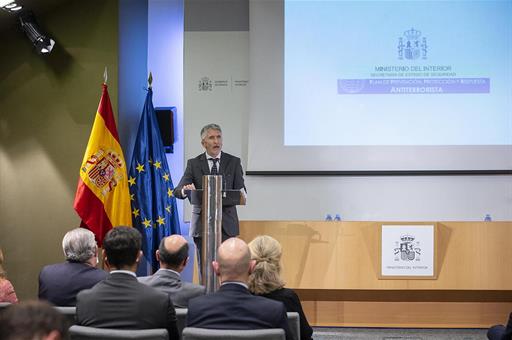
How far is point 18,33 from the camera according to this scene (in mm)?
6504

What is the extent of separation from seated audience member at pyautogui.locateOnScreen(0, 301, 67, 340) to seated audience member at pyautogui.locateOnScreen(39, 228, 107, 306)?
199 cm

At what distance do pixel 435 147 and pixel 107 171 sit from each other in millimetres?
2955

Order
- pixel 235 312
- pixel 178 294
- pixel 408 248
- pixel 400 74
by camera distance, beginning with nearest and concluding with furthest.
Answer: pixel 235 312 < pixel 178 294 < pixel 408 248 < pixel 400 74

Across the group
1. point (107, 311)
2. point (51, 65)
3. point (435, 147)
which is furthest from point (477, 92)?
point (107, 311)

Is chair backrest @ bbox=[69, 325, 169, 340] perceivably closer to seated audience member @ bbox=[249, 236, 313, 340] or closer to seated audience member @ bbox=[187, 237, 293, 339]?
seated audience member @ bbox=[187, 237, 293, 339]

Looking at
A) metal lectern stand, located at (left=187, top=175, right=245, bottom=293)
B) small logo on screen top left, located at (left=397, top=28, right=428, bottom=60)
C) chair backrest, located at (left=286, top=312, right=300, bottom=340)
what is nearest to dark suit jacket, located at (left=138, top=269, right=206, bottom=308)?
metal lectern stand, located at (left=187, top=175, right=245, bottom=293)

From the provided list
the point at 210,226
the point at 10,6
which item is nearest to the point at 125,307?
the point at 210,226

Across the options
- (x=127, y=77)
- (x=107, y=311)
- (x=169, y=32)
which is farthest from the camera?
(x=169, y=32)

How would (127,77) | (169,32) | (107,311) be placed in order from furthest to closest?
(169,32) < (127,77) < (107,311)

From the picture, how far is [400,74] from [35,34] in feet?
10.8

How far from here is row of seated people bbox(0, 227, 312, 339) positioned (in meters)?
2.76

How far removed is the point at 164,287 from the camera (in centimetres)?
351

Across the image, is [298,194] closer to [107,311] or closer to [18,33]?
[18,33]

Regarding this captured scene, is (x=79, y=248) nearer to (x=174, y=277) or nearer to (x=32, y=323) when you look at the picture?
(x=174, y=277)
